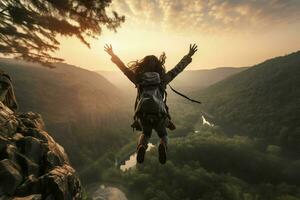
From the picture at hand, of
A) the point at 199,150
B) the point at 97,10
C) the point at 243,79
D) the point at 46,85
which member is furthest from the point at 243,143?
the point at 243,79

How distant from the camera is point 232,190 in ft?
196

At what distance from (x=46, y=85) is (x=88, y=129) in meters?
24.0

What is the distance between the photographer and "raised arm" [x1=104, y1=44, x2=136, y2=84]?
14.1 ft

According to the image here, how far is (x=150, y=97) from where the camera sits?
3.52 m

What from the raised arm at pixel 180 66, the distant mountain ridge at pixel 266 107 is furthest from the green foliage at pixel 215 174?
the raised arm at pixel 180 66

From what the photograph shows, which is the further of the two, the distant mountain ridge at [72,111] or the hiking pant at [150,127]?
the distant mountain ridge at [72,111]

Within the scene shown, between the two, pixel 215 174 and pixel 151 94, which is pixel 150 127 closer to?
pixel 151 94

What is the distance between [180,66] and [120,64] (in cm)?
101

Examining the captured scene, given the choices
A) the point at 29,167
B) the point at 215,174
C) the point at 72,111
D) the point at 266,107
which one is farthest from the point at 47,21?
the point at 266,107

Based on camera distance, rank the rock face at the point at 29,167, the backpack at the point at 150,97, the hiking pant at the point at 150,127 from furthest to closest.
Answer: the rock face at the point at 29,167, the hiking pant at the point at 150,127, the backpack at the point at 150,97

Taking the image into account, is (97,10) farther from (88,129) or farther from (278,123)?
(278,123)

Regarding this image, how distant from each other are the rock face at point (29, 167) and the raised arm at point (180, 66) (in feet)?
23.1

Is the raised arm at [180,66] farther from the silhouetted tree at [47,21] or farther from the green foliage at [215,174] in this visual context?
the green foliage at [215,174]

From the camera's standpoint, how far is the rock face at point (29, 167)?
901cm
